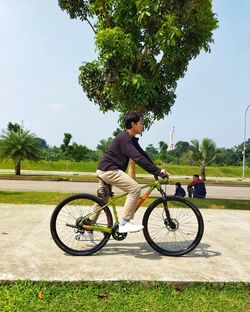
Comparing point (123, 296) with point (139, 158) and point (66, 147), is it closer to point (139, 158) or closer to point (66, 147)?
point (139, 158)

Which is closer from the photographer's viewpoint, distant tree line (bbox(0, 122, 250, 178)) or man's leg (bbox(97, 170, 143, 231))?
man's leg (bbox(97, 170, 143, 231))

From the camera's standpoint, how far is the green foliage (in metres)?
9.62

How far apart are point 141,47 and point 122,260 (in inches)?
319

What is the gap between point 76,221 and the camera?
4.45 meters

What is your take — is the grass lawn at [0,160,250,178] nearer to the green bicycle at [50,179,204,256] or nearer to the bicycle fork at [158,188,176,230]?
the green bicycle at [50,179,204,256]

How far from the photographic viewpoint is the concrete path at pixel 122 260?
3504 millimetres

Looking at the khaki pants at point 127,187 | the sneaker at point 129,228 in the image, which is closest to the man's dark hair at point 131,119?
the khaki pants at point 127,187

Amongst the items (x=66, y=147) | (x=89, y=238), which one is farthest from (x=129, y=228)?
(x=66, y=147)

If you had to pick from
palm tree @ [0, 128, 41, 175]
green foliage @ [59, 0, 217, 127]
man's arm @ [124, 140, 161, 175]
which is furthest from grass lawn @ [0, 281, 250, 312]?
palm tree @ [0, 128, 41, 175]

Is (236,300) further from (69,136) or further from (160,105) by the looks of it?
(69,136)

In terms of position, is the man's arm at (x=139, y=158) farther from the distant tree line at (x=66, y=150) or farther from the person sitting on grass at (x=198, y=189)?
the distant tree line at (x=66, y=150)

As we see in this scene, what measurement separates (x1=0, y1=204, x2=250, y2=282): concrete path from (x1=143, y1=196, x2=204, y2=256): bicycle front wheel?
0.14 meters

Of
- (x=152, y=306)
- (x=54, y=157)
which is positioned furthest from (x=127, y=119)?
(x=54, y=157)

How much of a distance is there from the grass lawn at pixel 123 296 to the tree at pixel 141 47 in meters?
7.13
